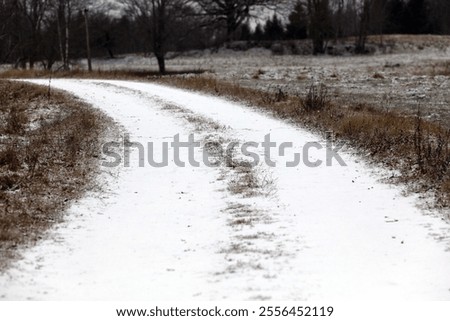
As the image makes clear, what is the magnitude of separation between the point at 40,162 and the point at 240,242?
16.4 ft

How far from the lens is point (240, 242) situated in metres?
5.99

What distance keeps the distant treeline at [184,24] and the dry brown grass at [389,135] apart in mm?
14414

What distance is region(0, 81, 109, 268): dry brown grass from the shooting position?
21.5 feet

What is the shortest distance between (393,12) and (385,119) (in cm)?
6311

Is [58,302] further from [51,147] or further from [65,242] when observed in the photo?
Result: [51,147]

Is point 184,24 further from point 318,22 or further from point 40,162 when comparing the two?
point 40,162

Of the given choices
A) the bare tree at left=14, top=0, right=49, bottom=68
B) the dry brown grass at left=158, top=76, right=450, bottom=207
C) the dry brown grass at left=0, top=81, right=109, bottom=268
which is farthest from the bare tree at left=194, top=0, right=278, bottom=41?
the dry brown grass at left=0, top=81, right=109, bottom=268

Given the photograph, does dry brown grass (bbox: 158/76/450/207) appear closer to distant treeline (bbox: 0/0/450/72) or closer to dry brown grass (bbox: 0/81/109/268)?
dry brown grass (bbox: 0/81/109/268)

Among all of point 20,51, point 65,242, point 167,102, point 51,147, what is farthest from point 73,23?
point 65,242

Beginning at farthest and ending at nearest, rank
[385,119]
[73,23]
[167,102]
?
[73,23] < [167,102] < [385,119]

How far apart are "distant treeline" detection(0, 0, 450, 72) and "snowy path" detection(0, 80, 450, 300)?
1780 cm

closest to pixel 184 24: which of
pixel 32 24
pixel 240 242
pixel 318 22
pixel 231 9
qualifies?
pixel 32 24

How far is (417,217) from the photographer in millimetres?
6543

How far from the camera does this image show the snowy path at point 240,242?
15.9ft
